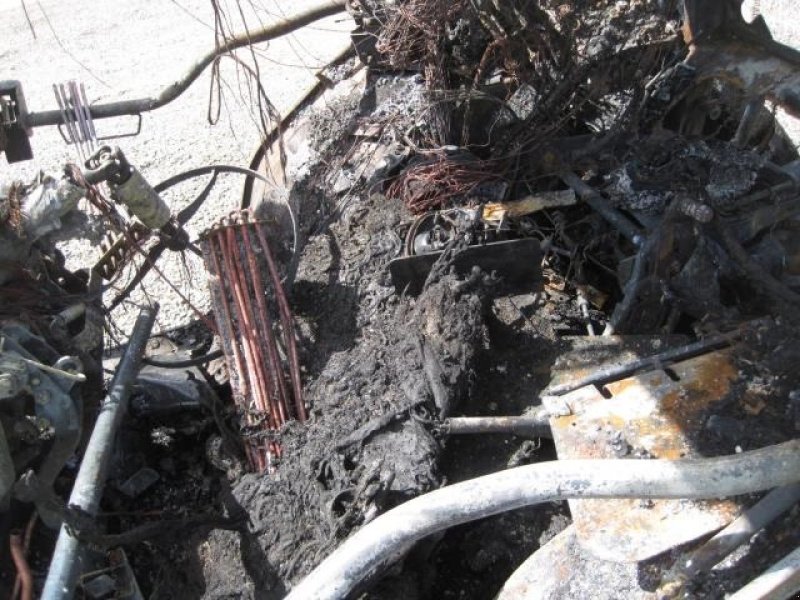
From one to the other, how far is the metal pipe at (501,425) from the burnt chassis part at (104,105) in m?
2.14

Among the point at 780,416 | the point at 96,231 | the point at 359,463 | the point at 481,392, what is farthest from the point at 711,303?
the point at 96,231

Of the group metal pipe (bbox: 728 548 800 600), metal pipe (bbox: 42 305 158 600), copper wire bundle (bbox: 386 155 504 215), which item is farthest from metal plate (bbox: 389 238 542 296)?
metal pipe (bbox: 728 548 800 600)

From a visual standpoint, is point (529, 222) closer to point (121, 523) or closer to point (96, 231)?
point (96, 231)

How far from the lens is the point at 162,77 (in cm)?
773

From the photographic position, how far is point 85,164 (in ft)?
11.7

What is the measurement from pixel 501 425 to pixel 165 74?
20.6 ft

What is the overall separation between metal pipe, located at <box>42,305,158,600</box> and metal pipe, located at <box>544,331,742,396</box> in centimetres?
201

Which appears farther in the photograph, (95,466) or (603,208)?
(603,208)

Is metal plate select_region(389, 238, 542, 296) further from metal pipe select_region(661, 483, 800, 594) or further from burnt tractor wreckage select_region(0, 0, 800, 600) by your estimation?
metal pipe select_region(661, 483, 800, 594)

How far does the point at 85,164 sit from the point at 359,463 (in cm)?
205

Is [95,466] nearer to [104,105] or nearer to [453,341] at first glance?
[453,341]

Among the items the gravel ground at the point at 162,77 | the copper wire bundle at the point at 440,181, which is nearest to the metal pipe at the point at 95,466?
the gravel ground at the point at 162,77

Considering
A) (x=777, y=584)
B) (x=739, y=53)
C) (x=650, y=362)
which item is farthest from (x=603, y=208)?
(x=777, y=584)

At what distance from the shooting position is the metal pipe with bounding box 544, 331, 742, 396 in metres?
3.21
